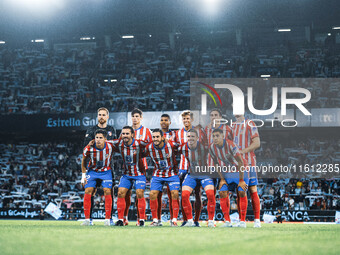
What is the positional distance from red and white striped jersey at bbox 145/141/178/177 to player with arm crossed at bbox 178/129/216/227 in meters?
0.22

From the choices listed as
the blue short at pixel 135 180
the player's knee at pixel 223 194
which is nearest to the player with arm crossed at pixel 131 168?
the blue short at pixel 135 180

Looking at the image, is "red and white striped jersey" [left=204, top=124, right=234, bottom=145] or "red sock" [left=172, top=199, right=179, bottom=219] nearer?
"red sock" [left=172, top=199, right=179, bottom=219]

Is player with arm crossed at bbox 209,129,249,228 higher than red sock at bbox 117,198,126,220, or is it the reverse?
player with arm crossed at bbox 209,129,249,228

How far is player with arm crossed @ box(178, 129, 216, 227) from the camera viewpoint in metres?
9.32

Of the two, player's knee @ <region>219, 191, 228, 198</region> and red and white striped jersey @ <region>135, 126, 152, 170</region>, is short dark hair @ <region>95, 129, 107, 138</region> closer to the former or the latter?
red and white striped jersey @ <region>135, 126, 152, 170</region>

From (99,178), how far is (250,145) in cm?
281

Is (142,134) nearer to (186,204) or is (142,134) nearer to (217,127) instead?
(217,127)

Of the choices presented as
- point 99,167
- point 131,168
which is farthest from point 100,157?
point 131,168

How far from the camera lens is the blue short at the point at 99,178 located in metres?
9.38

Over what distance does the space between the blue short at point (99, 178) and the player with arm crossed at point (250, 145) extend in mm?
2439

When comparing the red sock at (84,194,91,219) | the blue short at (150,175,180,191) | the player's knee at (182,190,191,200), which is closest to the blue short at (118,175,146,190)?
the blue short at (150,175,180,191)

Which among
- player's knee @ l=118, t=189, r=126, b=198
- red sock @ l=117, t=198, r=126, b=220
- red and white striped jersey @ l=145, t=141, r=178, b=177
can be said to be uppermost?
red and white striped jersey @ l=145, t=141, r=178, b=177

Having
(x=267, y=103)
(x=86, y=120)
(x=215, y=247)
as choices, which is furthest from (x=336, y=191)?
(x=215, y=247)

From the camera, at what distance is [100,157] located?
9367 mm
